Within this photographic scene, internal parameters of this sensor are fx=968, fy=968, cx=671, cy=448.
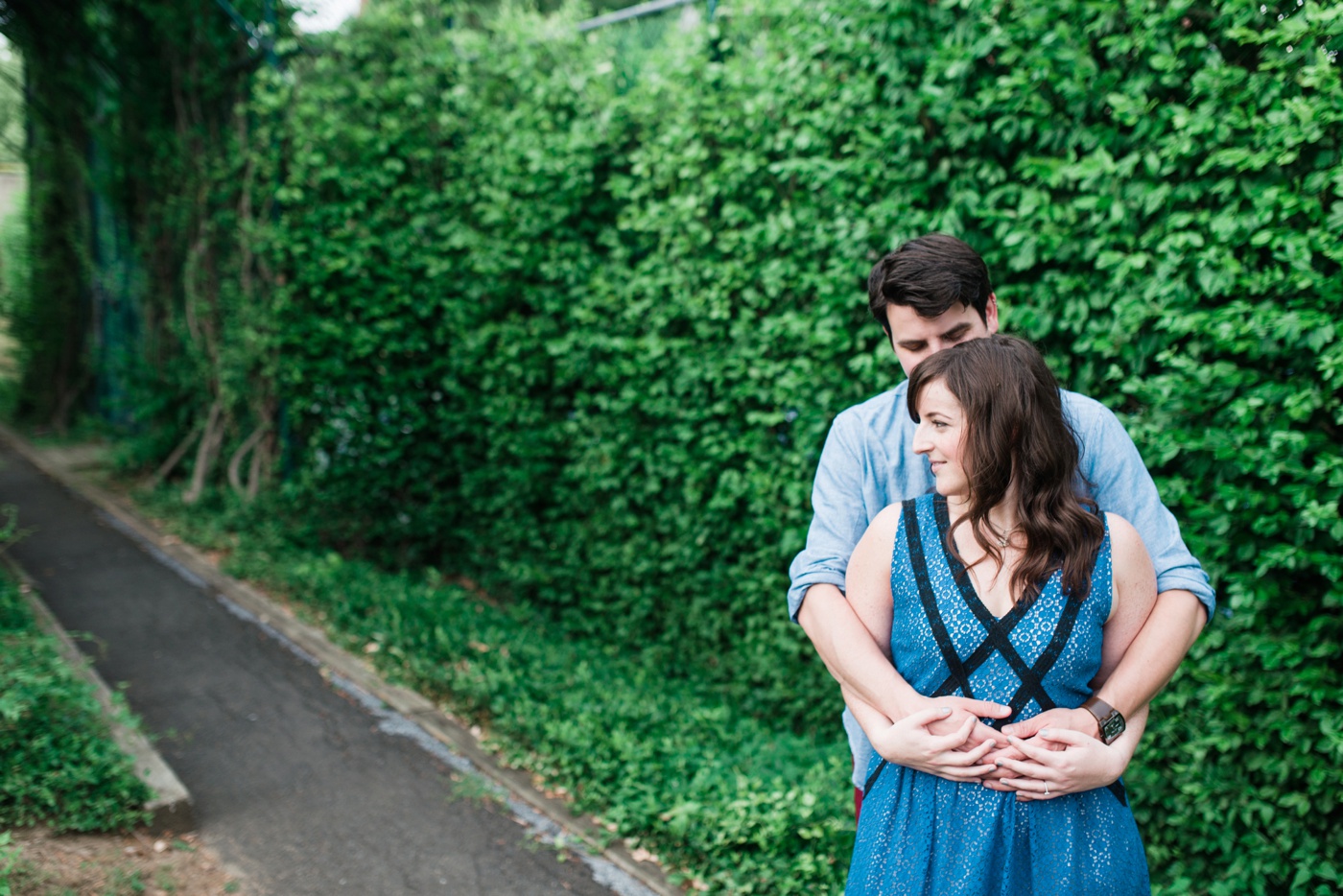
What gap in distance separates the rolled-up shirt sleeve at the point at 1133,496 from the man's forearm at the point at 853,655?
58cm

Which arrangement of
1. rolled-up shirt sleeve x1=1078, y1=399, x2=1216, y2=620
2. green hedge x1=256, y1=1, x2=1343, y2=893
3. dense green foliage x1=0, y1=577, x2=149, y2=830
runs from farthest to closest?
1. dense green foliage x1=0, y1=577, x2=149, y2=830
2. green hedge x1=256, y1=1, x2=1343, y2=893
3. rolled-up shirt sleeve x1=1078, y1=399, x2=1216, y2=620

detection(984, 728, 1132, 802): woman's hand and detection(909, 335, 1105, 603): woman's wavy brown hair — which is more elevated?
detection(909, 335, 1105, 603): woman's wavy brown hair

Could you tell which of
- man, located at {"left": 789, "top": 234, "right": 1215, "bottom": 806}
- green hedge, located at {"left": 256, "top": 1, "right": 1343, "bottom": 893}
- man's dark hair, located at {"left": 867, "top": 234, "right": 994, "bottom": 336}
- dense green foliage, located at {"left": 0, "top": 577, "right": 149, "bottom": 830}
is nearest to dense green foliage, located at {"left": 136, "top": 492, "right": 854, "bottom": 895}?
green hedge, located at {"left": 256, "top": 1, "right": 1343, "bottom": 893}

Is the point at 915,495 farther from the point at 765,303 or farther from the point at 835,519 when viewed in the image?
the point at 765,303

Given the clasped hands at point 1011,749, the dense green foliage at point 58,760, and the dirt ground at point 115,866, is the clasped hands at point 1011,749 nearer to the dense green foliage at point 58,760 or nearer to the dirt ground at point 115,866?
the dirt ground at point 115,866

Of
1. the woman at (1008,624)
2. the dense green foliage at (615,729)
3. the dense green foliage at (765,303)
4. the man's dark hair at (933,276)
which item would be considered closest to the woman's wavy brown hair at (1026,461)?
the woman at (1008,624)

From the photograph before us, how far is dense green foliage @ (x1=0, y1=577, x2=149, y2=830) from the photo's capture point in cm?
353

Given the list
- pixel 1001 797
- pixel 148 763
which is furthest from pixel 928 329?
pixel 148 763

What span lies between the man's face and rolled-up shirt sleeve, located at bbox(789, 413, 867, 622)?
0.23 metres

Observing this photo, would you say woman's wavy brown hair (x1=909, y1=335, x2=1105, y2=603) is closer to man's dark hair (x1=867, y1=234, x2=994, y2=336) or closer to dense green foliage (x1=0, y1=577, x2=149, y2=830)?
man's dark hair (x1=867, y1=234, x2=994, y2=336)

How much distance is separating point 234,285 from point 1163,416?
23.4 ft

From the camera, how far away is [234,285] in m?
7.93

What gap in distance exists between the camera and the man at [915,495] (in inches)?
72.4

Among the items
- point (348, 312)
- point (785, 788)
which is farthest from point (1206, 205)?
point (348, 312)
